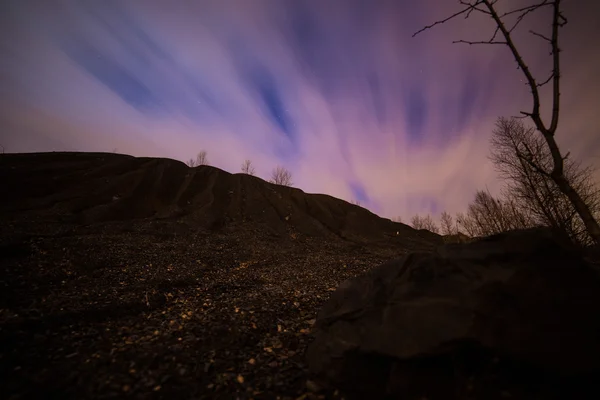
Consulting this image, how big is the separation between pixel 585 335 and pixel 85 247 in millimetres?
14261

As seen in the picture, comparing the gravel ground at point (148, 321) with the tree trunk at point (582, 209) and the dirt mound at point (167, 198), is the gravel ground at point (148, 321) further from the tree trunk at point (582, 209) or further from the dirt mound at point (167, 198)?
the dirt mound at point (167, 198)

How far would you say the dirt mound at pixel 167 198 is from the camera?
55.4ft

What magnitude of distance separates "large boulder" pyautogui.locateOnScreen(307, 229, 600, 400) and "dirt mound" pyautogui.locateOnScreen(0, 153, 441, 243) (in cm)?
1725

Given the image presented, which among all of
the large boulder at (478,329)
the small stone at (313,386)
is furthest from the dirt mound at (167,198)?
the large boulder at (478,329)

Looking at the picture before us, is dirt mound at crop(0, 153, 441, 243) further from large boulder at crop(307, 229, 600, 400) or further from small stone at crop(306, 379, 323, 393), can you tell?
large boulder at crop(307, 229, 600, 400)

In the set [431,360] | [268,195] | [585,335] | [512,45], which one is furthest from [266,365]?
[268,195]

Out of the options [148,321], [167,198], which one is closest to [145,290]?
[148,321]

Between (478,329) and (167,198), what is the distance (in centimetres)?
Answer: 2473

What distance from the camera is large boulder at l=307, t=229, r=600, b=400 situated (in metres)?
2.20

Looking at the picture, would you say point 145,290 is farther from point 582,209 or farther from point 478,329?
point 582,209

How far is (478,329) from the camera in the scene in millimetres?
2443

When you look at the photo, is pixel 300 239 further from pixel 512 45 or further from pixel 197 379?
pixel 512 45

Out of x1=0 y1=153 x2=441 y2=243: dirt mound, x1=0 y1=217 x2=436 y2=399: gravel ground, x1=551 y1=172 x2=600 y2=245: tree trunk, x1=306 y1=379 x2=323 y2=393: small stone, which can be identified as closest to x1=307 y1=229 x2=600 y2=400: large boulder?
x1=306 y1=379 x2=323 y2=393: small stone

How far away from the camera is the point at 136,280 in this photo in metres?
7.57
